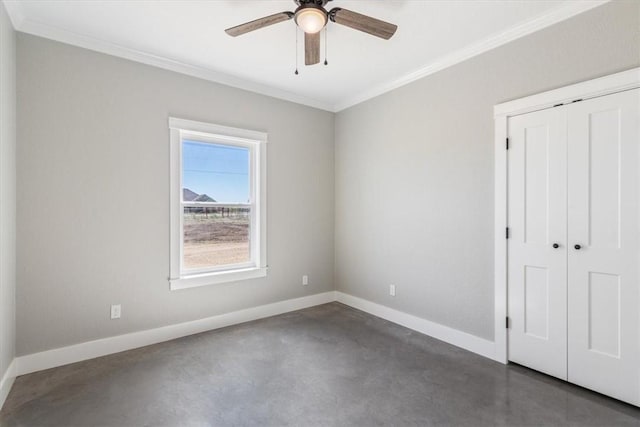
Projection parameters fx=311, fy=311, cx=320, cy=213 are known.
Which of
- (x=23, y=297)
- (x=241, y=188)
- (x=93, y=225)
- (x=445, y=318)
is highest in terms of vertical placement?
(x=241, y=188)

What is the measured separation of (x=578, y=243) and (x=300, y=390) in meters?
2.32

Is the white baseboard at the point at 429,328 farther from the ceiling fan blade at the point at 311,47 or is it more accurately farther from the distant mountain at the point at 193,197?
the ceiling fan blade at the point at 311,47

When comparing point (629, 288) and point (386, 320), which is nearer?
point (629, 288)

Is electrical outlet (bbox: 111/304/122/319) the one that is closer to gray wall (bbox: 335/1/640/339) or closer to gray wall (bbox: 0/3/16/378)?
gray wall (bbox: 0/3/16/378)

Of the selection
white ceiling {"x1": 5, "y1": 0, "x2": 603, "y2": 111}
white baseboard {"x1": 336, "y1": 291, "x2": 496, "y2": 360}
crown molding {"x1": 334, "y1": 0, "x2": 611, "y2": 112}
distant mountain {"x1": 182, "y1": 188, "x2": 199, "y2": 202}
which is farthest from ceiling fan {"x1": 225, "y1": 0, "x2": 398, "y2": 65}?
white baseboard {"x1": 336, "y1": 291, "x2": 496, "y2": 360}

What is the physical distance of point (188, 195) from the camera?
11.1ft

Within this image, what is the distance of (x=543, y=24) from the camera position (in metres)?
2.41

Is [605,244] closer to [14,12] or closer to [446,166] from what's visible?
[446,166]

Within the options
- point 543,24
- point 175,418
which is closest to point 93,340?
point 175,418

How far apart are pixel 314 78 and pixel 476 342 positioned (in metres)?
3.20

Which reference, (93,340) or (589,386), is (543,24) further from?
(93,340)

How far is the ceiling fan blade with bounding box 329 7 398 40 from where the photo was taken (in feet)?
6.38

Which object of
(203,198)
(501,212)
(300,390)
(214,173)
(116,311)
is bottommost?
(300,390)

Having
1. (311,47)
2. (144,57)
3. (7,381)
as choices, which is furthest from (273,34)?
(7,381)
